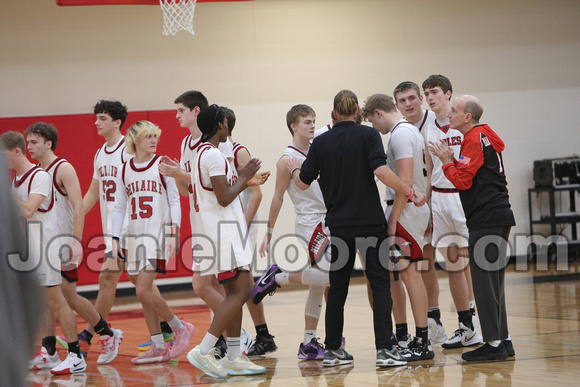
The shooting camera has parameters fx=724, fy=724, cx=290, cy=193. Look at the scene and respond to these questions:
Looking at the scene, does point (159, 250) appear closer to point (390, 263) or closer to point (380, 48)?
point (390, 263)

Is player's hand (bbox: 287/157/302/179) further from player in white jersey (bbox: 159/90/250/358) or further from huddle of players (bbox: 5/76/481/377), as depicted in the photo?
player in white jersey (bbox: 159/90/250/358)

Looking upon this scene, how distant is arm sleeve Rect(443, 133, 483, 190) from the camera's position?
5.10 m

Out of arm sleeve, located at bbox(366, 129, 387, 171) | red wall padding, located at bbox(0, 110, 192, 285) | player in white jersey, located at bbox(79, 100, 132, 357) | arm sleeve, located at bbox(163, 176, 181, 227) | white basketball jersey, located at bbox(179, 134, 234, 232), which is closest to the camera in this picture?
arm sleeve, located at bbox(366, 129, 387, 171)

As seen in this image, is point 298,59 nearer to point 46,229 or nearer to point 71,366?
point 46,229

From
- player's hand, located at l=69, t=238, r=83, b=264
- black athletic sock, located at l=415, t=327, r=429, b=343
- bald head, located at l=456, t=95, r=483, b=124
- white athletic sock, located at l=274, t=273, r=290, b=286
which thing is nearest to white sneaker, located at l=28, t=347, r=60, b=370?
player's hand, located at l=69, t=238, r=83, b=264

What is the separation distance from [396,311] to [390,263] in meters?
0.51

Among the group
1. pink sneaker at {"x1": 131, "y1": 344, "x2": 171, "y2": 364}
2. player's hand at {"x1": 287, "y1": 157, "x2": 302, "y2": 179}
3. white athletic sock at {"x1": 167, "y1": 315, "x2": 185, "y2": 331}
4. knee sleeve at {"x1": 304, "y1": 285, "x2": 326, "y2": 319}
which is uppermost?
player's hand at {"x1": 287, "y1": 157, "x2": 302, "y2": 179}

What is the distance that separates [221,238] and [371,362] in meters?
1.48

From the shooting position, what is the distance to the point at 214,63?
1200cm

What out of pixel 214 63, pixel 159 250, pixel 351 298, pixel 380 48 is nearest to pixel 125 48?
pixel 214 63

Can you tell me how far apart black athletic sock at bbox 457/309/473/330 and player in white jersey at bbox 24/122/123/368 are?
2916mm

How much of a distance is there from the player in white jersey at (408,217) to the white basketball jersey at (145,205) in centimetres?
193

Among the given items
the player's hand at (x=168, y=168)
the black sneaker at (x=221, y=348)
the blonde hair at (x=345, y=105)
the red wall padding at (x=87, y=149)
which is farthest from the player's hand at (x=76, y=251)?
the red wall padding at (x=87, y=149)

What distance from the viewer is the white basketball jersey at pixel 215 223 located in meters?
5.04
